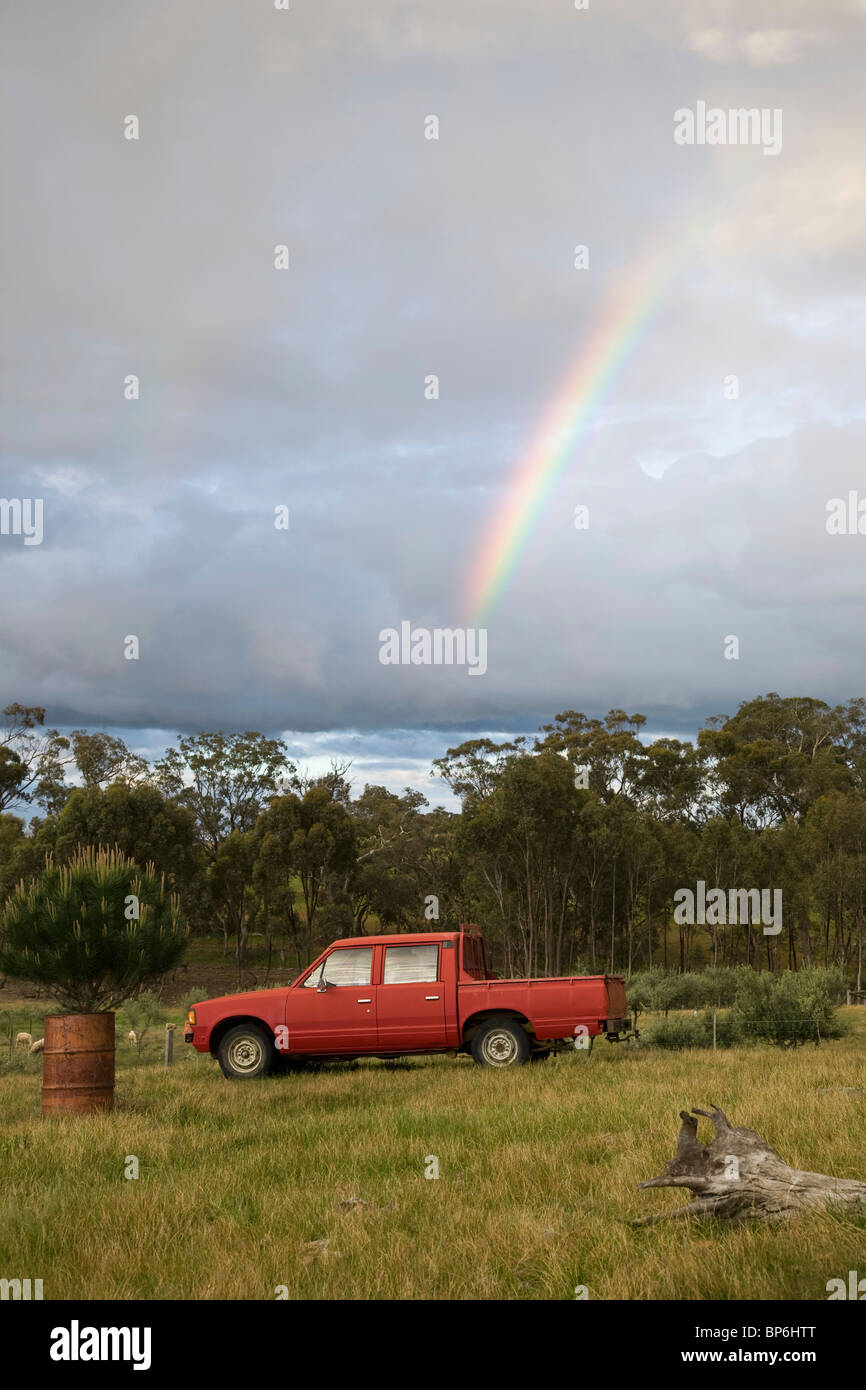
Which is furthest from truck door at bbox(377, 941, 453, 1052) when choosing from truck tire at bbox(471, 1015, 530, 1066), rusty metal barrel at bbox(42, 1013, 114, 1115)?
rusty metal barrel at bbox(42, 1013, 114, 1115)

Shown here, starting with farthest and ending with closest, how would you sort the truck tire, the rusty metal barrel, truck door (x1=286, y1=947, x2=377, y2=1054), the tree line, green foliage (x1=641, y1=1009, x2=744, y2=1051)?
the tree line, green foliage (x1=641, y1=1009, x2=744, y2=1051), truck door (x1=286, y1=947, x2=377, y2=1054), the truck tire, the rusty metal barrel

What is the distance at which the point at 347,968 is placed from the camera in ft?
51.6

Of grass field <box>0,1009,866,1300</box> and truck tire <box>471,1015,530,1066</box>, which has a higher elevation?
grass field <box>0,1009,866,1300</box>

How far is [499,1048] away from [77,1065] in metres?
5.94

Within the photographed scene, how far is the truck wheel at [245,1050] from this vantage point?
15516 mm

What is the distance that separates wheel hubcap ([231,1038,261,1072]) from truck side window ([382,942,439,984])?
6.51 ft

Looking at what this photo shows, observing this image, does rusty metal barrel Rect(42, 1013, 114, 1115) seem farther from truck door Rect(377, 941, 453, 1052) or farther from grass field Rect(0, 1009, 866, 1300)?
truck door Rect(377, 941, 453, 1052)

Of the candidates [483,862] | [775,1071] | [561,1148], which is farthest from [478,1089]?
[483,862]

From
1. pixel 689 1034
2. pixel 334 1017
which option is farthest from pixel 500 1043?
pixel 689 1034

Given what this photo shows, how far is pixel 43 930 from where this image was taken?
40.9ft

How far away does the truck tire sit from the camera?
1529cm

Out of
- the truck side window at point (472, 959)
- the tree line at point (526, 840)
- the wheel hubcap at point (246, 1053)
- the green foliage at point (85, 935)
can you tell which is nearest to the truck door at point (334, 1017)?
the wheel hubcap at point (246, 1053)

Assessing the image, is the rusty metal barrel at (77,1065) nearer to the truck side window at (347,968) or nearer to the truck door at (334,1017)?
the truck door at (334,1017)

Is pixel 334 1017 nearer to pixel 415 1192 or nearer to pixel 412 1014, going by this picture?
pixel 412 1014
